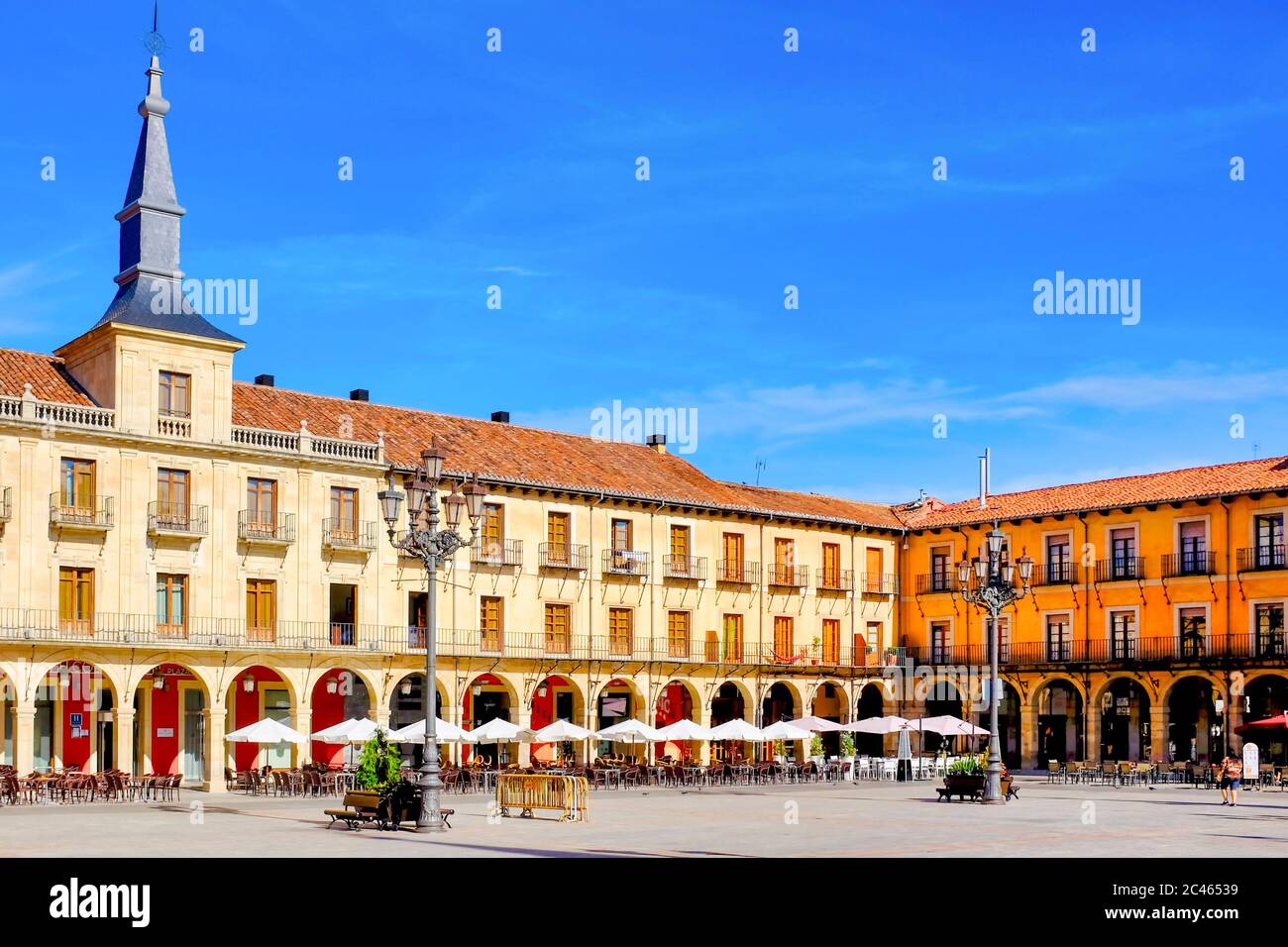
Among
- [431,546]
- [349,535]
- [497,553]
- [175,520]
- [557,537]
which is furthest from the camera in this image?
[557,537]

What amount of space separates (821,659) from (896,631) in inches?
189

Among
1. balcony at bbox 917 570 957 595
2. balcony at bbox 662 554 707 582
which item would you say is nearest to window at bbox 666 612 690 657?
balcony at bbox 662 554 707 582

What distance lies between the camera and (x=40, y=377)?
43781 millimetres

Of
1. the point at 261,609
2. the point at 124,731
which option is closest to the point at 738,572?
the point at 261,609

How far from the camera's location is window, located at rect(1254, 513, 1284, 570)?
50.6 metres

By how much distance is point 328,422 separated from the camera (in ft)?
159

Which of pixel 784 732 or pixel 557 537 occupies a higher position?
pixel 557 537

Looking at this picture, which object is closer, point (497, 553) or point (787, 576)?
point (497, 553)

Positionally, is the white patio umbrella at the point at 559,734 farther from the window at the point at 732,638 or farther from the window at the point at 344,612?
the window at the point at 732,638

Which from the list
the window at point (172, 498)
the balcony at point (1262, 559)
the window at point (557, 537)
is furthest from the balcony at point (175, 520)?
the balcony at point (1262, 559)

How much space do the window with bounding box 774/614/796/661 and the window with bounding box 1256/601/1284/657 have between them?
15235 mm

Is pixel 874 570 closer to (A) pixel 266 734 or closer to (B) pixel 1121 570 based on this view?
(B) pixel 1121 570

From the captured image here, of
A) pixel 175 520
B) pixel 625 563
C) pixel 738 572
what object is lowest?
pixel 738 572

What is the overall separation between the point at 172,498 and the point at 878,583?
2761cm
